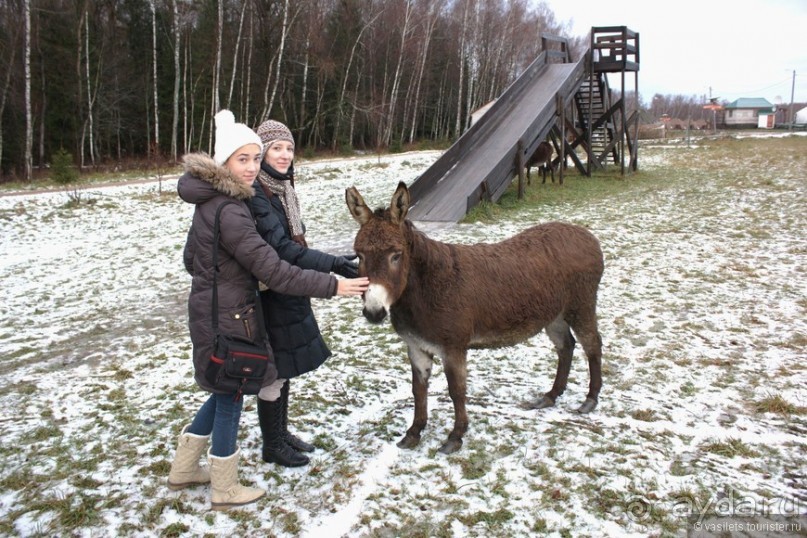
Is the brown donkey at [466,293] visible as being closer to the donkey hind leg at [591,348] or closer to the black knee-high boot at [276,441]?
the donkey hind leg at [591,348]

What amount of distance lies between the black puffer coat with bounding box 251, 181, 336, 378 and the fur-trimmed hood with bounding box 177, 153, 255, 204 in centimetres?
34

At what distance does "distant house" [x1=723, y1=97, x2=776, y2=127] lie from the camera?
78.0m

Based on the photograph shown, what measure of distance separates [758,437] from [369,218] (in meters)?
3.43

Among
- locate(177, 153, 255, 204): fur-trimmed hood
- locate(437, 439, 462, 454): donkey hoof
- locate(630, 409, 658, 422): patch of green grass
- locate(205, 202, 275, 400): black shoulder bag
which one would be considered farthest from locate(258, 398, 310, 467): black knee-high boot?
locate(630, 409, 658, 422): patch of green grass

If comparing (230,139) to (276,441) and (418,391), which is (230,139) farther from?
(418,391)

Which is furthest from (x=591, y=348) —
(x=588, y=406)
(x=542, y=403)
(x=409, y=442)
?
(x=409, y=442)

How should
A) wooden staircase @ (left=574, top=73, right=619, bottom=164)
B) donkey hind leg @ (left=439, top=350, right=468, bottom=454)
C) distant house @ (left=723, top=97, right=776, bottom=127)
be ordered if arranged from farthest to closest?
distant house @ (left=723, top=97, right=776, bottom=127) < wooden staircase @ (left=574, top=73, right=619, bottom=164) < donkey hind leg @ (left=439, top=350, right=468, bottom=454)

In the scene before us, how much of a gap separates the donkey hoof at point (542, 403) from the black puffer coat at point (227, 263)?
2.40 metres

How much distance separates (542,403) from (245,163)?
321 cm

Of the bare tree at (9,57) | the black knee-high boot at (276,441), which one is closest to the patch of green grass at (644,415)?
the black knee-high boot at (276,441)

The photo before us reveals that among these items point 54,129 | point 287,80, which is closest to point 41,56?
point 54,129

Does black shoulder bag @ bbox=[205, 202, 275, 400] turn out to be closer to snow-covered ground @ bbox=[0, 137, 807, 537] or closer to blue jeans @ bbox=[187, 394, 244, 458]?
blue jeans @ bbox=[187, 394, 244, 458]

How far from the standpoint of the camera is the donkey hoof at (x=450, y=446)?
3.76 metres

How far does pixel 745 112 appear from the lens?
78.9 meters
